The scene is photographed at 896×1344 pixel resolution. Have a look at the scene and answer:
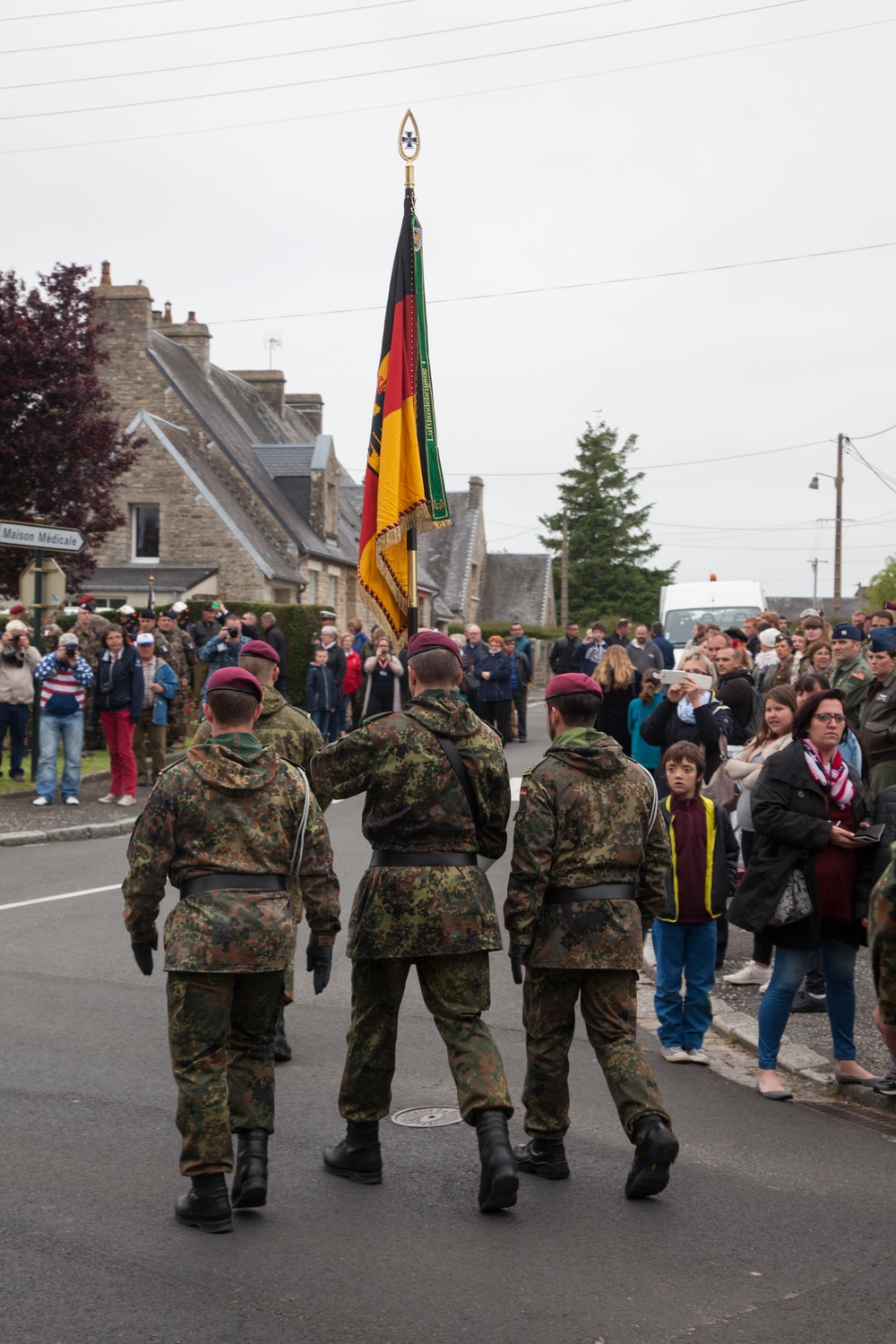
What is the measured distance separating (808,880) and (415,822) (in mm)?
2251

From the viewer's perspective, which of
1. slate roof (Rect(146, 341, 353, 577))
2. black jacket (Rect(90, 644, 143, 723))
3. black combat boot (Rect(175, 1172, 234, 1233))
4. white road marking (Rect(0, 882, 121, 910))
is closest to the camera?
black combat boot (Rect(175, 1172, 234, 1233))

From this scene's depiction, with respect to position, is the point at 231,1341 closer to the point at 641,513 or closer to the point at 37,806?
the point at 37,806

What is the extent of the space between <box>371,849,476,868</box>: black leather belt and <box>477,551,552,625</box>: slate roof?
68.0 meters

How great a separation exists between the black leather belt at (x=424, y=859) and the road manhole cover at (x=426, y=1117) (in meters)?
1.31

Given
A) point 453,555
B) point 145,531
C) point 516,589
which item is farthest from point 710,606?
point 516,589

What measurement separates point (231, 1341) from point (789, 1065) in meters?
3.90

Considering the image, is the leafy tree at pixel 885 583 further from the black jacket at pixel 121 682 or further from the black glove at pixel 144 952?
the black glove at pixel 144 952

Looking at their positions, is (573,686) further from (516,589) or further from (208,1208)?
(516,589)

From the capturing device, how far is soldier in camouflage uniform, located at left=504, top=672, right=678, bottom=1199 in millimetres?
5062

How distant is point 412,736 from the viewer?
5012 mm

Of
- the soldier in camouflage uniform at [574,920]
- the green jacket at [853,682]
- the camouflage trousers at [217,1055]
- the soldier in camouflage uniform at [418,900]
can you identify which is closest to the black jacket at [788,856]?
the soldier in camouflage uniform at [574,920]

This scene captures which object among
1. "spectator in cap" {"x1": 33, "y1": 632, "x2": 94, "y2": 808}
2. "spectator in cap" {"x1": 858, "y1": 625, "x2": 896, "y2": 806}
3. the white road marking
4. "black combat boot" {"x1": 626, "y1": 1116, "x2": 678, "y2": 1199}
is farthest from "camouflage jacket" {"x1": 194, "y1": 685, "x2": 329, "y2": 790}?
"spectator in cap" {"x1": 33, "y1": 632, "x2": 94, "y2": 808}

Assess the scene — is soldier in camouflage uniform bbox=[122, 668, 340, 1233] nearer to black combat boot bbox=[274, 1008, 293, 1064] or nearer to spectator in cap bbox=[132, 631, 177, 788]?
black combat boot bbox=[274, 1008, 293, 1064]

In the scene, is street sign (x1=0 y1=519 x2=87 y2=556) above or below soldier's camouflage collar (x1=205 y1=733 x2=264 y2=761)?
above
